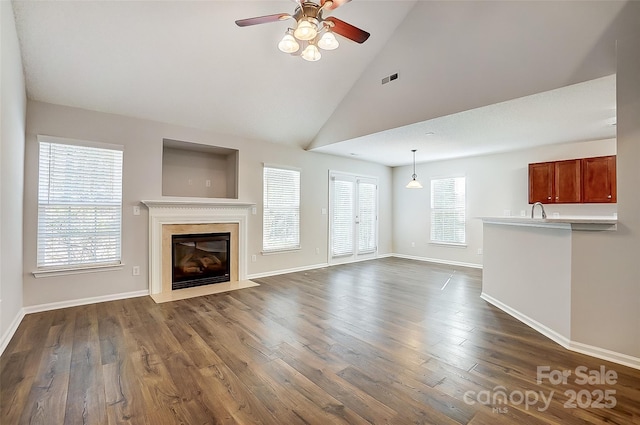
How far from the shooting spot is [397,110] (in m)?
4.39

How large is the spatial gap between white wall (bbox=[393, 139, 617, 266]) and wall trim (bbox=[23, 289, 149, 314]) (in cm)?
532

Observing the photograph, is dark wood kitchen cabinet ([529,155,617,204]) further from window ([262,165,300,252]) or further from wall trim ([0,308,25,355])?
wall trim ([0,308,25,355])

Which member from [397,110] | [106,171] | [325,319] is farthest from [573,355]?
[106,171]

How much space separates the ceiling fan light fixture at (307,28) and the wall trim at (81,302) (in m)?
4.11

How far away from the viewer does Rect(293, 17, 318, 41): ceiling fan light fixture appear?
241cm

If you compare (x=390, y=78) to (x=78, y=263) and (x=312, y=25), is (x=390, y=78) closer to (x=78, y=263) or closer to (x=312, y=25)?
(x=312, y=25)

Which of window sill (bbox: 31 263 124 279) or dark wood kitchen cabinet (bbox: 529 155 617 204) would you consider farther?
dark wood kitchen cabinet (bbox: 529 155 617 204)

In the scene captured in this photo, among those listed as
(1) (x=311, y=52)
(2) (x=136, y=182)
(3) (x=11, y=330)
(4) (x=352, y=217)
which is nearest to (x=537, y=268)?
(1) (x=311, y=52)

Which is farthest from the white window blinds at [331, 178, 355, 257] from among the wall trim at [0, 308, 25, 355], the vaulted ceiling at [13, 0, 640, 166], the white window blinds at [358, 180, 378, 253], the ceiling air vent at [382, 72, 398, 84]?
the wall trim at [0, 308, 25, 355]

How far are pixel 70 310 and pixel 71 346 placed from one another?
1296 mm

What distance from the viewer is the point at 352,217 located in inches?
285

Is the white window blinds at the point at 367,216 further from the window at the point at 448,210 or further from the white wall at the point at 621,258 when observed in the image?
the white wall at the point at 621,258

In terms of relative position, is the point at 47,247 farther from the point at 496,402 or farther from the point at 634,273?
the point at 634,273

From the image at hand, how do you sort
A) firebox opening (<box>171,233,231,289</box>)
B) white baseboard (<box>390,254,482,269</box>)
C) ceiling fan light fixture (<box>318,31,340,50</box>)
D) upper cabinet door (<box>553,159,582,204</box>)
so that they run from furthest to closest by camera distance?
white baseboard (<box>390,254,482,269</box>), upper cabinet door (<box>553,159,582,204</box>), firebox opening (<box>171,233,231,289</box>), ceiling fan light fixture (<box>318,31,340,50</box>)
